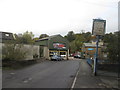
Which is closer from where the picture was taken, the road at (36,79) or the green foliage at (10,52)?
the road at (36,79)

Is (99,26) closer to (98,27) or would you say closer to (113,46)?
(98,27)

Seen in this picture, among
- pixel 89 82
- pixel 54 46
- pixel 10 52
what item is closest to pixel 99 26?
pixel 89 82

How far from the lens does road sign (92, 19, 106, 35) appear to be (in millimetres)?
15328

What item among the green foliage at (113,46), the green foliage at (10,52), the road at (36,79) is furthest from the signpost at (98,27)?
the green foliage at (10,52)

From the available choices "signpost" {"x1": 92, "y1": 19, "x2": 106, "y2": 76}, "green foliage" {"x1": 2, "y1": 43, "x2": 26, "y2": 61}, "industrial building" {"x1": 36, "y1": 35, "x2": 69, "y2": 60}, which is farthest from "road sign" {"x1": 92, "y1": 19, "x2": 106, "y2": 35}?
"industrial building" {"x1": 36, "y1": 35, "x2": 69, "y2": 60}

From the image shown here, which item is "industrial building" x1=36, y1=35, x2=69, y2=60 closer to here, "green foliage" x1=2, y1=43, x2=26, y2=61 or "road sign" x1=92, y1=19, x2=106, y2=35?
"green foliage" x1=2, y1=43, x2=26, y2=61

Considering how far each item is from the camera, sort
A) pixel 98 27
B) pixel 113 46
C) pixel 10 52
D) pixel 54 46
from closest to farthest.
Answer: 1. pixel 113 46
2. pixel 98 27
3. pixel 10 52
4. pixel 54 46

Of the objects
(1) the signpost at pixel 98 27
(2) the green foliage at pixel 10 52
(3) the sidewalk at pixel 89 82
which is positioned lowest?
(3) the sidewalk at pixel 89 82

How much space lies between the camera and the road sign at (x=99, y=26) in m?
15.3

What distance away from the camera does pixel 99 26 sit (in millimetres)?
15414

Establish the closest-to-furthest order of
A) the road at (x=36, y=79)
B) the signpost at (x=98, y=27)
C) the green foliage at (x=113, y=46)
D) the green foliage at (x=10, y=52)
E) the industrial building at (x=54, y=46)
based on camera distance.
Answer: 1. the road at (x=36, y=79)
2. the green foliage at (x=113, y=46)
3. the signpost at (x=98, y=27)
4. the green foliage at (x=10, y=52)
5. the industrial building at (x=54, y=46)

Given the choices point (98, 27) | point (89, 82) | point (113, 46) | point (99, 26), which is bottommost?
point (89, 82)

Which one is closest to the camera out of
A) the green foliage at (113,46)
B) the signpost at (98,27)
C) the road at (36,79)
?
the road at (36,79)

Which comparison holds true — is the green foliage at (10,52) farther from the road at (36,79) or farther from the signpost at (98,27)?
the signpost at (98,27)
